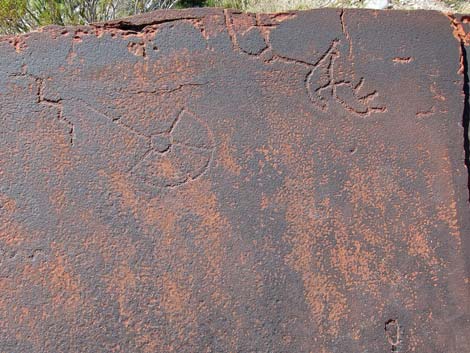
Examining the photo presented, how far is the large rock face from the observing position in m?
1.38

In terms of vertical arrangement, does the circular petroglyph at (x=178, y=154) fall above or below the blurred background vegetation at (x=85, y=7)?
below

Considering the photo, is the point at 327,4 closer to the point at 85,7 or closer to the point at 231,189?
the point at 85,7

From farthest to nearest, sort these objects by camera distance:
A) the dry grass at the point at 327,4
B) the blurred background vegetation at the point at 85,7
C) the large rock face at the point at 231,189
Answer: the blurred background vegetation at the point at 85,7, the dry grass at the point at 327,4, the large rock face at the point at 231,189

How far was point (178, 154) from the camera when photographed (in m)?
1.46

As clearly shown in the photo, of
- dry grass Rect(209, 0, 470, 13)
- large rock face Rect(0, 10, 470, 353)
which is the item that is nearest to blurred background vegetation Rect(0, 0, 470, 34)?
dry grass Rect(209, 0, 470, 13)

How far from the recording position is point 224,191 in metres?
1.45

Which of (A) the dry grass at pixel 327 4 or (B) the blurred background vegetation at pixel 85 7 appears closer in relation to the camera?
(A) the dry grass at pixel 327 4

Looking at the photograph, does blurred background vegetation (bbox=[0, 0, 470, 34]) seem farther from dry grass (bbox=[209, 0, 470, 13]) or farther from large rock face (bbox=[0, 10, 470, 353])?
large rock face (bbox=[0, 10, 470, 353])

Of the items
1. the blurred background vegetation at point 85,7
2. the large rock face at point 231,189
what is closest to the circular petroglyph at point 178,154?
the large rock face at point 231,189

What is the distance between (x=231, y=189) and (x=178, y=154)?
0.57 ft

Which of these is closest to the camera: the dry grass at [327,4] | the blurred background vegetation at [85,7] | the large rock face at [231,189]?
the large rock face at [231,189]

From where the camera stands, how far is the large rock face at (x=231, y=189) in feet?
4.52

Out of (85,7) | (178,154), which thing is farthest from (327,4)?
(178,154)

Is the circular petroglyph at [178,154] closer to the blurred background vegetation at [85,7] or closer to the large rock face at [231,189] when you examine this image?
the large rock face at [231,189]
